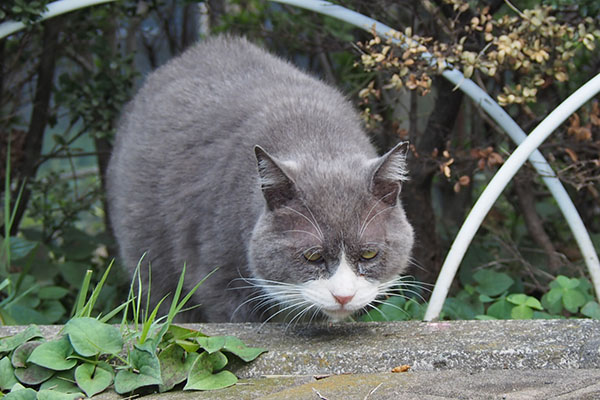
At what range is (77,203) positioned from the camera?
440 centimetres

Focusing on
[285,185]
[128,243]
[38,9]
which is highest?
[38,9]

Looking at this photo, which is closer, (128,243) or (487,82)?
(128,243)

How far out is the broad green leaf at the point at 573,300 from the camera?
2.83 m

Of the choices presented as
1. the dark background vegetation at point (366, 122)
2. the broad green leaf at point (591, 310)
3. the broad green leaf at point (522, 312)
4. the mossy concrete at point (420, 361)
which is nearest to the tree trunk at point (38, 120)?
the dark background vegetation at point (366, 122)

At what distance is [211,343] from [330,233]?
0.48 m

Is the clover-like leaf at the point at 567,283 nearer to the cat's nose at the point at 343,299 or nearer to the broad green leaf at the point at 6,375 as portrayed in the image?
the cat's nose at the point at 343,299

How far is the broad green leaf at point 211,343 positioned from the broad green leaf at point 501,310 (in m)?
1.36

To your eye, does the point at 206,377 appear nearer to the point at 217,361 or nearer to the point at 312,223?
the point at 217,361

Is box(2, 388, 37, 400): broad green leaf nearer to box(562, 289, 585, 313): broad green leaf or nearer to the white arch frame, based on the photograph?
the white arch frame

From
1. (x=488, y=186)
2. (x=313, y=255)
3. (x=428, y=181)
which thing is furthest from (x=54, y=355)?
(x=428, y=181)

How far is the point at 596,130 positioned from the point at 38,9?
100 inches

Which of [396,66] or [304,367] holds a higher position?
[396,66]

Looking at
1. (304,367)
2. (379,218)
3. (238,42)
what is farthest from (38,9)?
(304,367)

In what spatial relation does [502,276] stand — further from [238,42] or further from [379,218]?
[238,42]
